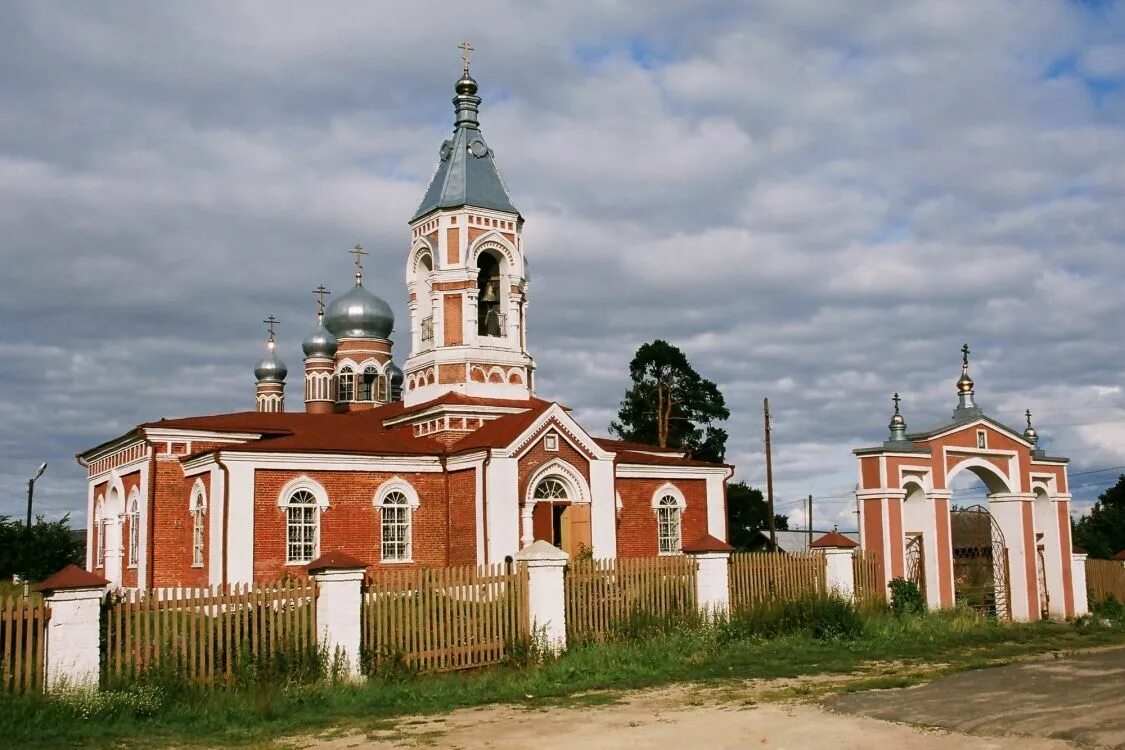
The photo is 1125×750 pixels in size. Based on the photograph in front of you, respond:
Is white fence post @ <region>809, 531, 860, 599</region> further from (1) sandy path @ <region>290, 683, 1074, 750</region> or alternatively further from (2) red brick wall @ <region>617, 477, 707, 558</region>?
(1) sandy path @ <region>290, 683, 1074, 750</region>

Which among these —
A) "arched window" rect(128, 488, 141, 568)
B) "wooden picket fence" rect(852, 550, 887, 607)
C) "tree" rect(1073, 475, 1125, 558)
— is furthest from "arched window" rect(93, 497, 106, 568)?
"tree" rect(1073, 475, 1125, 558)

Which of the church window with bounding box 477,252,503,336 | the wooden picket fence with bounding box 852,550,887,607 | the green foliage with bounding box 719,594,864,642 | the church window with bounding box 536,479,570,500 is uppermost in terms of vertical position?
the church window with bounding box 477,252,503,336

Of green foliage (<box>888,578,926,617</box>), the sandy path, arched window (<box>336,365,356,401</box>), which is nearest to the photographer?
the sandy path

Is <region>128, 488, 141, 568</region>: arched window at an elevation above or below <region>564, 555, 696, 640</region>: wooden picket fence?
above

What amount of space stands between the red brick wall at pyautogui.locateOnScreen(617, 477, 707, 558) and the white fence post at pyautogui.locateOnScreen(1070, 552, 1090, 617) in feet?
25.8

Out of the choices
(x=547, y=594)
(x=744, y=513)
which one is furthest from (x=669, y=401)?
(x=547, y=594)

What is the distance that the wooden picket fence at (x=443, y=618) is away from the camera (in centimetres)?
1328

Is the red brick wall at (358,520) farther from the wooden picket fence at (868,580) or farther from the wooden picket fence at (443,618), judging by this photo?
the wooden picket fence at (443,618)

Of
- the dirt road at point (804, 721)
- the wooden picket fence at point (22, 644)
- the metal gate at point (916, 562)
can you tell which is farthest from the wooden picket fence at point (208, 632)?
the metal gate at point (916, 562)

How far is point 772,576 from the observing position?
56.7ft

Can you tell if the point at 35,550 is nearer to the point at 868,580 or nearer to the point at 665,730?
the point at 868,580

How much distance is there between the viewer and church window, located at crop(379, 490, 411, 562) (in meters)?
22.7

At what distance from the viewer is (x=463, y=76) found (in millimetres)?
27312

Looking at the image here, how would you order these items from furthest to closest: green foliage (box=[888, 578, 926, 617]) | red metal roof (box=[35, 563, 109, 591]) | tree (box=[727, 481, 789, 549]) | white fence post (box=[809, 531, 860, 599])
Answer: tree (box=[727, 481, 789, 549]), green foliage (box=[888, 578, 926, 617]), white fence post (box=[809, 531, 860, 599]), red metal roof (box=[35, 563, 109, 591])
